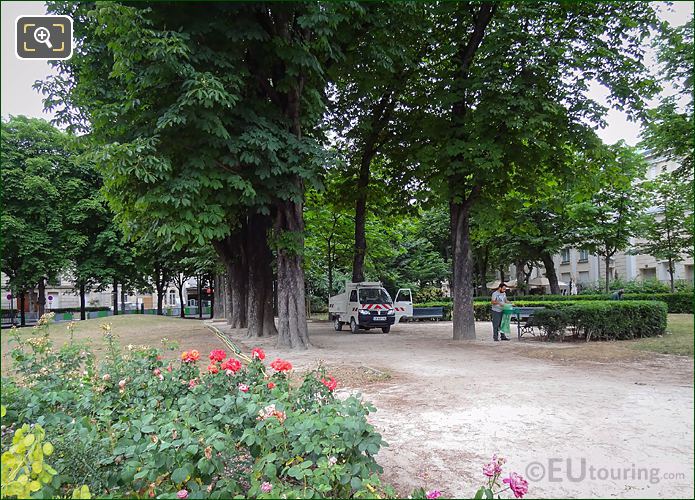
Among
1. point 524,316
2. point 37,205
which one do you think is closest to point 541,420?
point 524,316

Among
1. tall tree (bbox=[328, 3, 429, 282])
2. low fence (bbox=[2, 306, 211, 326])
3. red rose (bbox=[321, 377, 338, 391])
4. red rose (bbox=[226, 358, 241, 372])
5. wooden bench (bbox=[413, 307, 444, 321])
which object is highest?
tall tree (bbox=[328, 3, 429, 282])

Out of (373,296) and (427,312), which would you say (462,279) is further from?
(427,312)

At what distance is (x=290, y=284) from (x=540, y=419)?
27.6 ft

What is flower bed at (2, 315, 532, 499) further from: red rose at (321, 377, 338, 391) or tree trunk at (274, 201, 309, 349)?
tree trunk at (274, 201, 309, 349)

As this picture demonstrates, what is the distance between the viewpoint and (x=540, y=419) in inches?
203

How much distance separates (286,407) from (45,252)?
2812cm

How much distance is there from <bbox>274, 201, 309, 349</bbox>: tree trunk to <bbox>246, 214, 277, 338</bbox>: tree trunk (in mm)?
3098

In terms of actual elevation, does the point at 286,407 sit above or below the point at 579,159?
below

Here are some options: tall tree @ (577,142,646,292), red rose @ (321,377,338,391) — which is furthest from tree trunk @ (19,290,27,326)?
tall tree @ (577,142,646,292)

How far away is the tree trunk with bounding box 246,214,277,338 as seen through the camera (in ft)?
51.9

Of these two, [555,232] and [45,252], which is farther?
[555,232]

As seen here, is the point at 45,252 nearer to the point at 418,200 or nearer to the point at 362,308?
the point at 362,308

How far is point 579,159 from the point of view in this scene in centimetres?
1347

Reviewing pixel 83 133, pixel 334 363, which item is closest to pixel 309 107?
pixel 83 133
